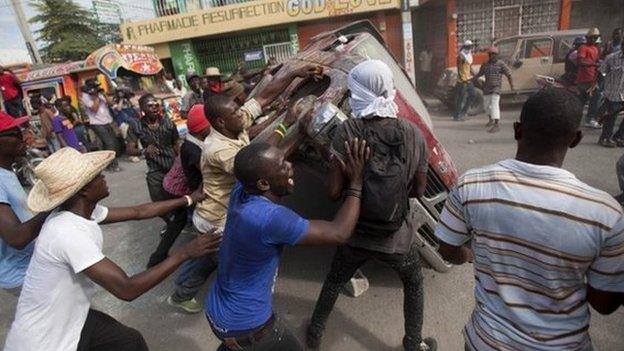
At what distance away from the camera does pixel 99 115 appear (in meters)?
8.57

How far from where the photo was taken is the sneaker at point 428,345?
2.38 metres

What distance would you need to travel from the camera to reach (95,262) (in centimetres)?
158

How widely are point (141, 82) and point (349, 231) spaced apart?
10480mm

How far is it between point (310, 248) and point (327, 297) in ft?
→ 5.00

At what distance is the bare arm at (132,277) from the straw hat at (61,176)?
1.10 feet

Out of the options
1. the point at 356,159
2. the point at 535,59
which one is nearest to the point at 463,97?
the point at 535,59

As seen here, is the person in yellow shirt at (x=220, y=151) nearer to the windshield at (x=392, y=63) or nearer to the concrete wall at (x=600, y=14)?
the windshield at (x=392, y=63)

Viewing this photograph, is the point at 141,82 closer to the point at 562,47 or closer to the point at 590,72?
the point at 590,72

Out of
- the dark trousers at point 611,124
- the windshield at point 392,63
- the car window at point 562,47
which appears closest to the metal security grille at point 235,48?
the car window at point 562,47

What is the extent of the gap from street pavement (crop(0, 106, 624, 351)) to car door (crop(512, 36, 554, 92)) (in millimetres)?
4514

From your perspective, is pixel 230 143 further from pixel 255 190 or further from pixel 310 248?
pixel 310 248

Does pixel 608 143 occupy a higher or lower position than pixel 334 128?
lower

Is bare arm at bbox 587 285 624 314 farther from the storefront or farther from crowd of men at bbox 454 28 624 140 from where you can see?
the storefront

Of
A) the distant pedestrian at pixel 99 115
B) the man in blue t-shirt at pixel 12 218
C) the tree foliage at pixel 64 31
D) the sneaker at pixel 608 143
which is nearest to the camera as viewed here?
the man in blue t-shirt at pixel 12 218
